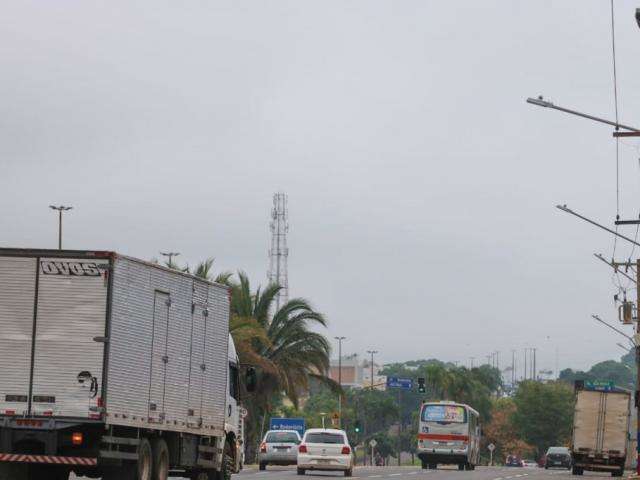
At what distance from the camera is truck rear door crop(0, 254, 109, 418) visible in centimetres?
2075

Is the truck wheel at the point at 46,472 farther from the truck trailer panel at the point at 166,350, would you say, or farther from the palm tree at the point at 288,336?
the palm tree at the point at 288,336

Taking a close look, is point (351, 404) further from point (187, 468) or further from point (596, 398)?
point (187, 468)

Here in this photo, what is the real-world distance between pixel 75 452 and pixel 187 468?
5369mm

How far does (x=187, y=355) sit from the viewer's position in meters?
24.4

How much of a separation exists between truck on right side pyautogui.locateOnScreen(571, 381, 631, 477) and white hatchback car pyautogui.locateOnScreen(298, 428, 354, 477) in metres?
17.4

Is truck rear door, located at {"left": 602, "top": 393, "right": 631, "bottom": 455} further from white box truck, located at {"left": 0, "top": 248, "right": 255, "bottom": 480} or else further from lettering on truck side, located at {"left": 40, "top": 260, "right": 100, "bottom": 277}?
lettering on truck side, located at {"left": 40, "top": 260, "right": 100, "bottom": 277}

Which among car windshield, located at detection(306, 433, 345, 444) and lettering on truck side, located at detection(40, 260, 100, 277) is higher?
lettering on truck side, located at detection(40, 260, 100, 277)

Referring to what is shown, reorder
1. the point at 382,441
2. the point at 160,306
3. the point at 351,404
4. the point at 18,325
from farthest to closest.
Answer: the point at 351,404 → the point at 382,441 → the point at 160,306 → the point at 18,325

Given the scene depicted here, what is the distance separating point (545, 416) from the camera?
503 feet

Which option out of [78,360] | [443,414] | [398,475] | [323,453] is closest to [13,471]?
[78,360]

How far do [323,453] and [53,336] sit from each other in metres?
24.3

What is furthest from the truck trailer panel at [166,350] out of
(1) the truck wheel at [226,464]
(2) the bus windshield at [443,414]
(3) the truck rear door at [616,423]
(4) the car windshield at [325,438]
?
(2) the bus windshield at [443,414]

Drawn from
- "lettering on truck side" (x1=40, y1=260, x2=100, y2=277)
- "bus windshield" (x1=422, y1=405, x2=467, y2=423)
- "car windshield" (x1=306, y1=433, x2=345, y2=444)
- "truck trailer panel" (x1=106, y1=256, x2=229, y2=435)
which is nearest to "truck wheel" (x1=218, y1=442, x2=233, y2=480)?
"truck trailer panel" (x1=106, y1=256, x2=229, y2=435)

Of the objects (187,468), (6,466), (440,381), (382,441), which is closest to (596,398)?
(187,468)
